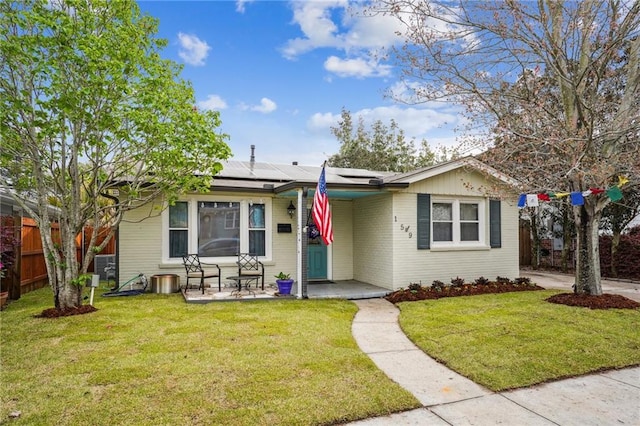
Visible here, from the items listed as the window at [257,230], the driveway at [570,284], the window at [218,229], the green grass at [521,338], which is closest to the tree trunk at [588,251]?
the green grass at [521,338]

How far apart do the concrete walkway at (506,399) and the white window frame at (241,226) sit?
5737 millimetres

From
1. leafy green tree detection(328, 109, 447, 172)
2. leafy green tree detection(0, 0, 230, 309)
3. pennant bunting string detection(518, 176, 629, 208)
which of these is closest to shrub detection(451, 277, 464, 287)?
pennant bunting string detection(518, 176, 629, 208)

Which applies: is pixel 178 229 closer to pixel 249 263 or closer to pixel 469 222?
pixel 249 263

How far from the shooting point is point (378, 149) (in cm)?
2520

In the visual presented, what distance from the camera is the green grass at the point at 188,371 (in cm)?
337

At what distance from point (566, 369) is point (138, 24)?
8.65 metres

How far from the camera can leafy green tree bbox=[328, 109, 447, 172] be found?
82.2 ft

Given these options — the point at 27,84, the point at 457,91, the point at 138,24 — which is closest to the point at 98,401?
the point at 27,84

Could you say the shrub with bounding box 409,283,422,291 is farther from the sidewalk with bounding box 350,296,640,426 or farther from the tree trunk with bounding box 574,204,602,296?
the sidewalk with bounding box 350,296,640,426

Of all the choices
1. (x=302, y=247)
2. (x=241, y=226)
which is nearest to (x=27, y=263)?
(x=241, y=226)

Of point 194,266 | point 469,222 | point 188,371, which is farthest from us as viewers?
point 469,222

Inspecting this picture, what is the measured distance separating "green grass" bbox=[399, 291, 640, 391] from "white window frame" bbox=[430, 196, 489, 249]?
2.63 meters

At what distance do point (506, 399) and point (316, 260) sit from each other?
7681mm

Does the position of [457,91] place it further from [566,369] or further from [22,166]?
[22,166]
